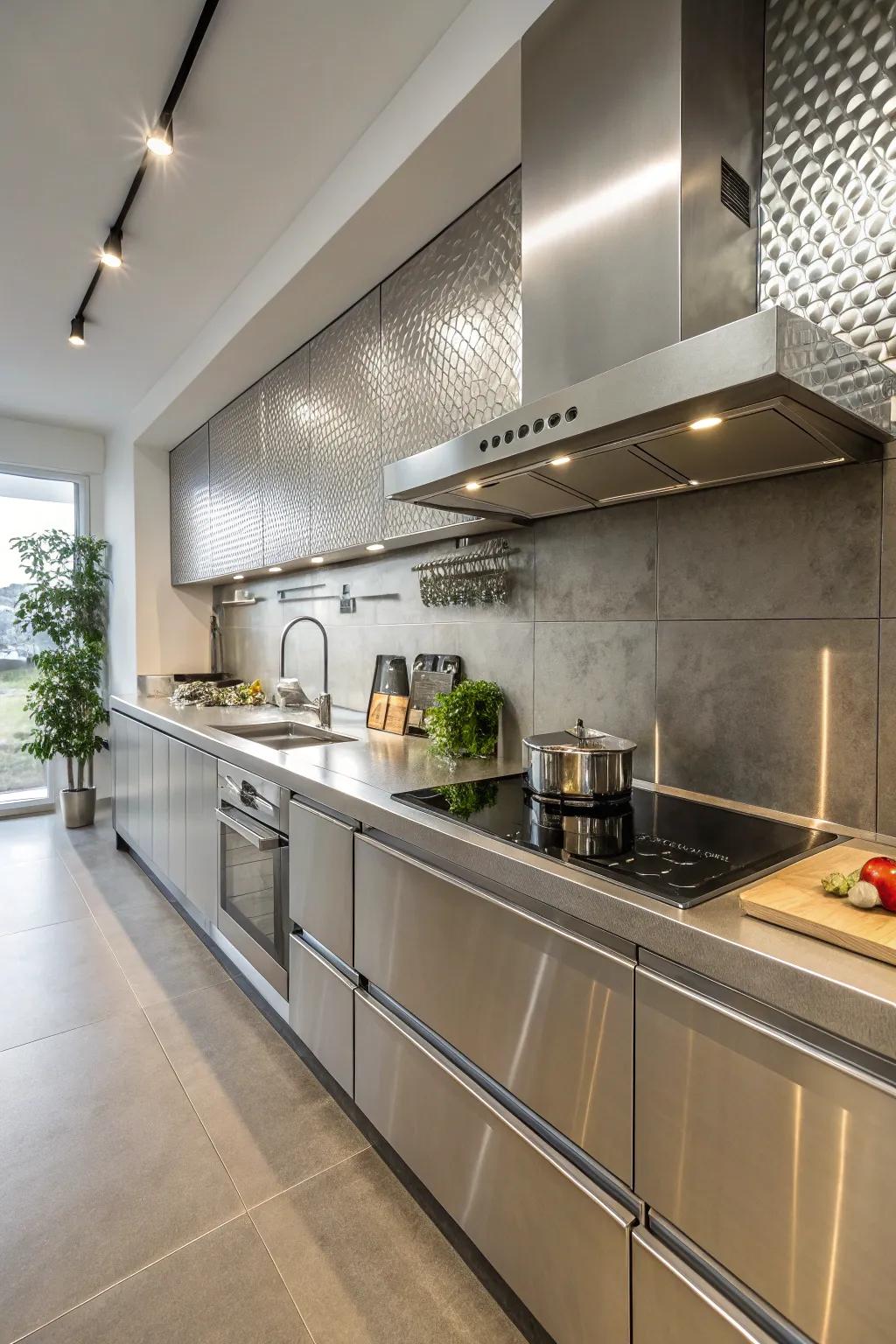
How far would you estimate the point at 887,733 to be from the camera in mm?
1241

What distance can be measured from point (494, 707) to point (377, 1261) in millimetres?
1351

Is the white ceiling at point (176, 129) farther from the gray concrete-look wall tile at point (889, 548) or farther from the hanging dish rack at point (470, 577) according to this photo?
the gray concrete-look wall tile at point (889, 548)

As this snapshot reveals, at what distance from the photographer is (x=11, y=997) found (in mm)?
2416

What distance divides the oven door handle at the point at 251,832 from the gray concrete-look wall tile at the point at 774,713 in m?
1.14

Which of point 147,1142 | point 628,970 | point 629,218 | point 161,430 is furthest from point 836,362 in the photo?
point 161,430

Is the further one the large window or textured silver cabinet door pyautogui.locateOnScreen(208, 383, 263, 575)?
the large window

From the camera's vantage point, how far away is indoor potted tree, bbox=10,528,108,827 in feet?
15.0

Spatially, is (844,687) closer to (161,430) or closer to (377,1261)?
(377,1261)

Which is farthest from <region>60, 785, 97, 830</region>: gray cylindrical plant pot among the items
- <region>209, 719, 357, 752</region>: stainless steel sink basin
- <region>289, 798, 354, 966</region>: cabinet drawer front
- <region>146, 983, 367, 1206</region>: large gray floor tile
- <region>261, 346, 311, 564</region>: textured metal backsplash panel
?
<region>289, 798, 354, 966</region>: cabinet drawer front

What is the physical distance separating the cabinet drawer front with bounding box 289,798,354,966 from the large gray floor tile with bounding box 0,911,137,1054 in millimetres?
981

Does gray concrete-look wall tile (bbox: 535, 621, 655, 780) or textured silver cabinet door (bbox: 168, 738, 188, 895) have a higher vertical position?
gray concrete-look wall tile (bbox: 535, 621, 655, 780)

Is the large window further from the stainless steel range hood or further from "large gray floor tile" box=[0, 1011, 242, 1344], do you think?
the stainless steel range hood

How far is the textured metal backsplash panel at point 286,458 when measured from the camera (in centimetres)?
282

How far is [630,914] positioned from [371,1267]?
1049 millimetres
